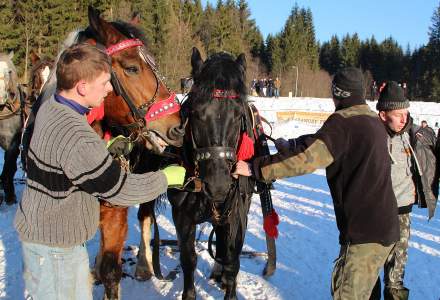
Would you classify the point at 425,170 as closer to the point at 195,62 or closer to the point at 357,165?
the point at 357,165

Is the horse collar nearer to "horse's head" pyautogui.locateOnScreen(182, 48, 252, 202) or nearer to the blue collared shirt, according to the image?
"horse's head" pyautogui.locateOnScreen(182, 48, 252, 202)

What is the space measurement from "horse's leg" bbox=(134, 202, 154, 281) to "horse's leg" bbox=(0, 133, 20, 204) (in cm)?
329

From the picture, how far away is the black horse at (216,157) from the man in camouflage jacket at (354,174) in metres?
0.46

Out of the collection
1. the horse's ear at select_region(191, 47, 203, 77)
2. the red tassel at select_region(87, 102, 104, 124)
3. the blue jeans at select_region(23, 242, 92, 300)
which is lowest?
the blue jeans at select_region(23, 242, 92, 300)

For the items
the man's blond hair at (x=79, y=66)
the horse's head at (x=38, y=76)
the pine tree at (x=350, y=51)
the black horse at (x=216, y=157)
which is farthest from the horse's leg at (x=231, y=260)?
the pine tree at (x=350, y=51)

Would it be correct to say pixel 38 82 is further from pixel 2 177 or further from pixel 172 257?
pixel 172 257

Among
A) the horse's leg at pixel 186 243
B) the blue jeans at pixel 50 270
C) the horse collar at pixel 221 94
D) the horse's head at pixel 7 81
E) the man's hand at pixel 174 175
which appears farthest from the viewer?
the horse's head at pixel 7 81

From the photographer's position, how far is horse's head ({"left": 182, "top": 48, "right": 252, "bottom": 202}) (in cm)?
288

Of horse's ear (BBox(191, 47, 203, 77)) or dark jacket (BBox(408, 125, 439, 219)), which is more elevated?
horse's ear (BBox(191, 47, 203, 77))

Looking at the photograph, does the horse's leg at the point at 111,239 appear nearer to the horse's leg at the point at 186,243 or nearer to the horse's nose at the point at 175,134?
the horse's leg at the point at 186,243

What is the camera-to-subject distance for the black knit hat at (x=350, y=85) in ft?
8.73

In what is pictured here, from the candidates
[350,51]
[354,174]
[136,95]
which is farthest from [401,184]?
[350,51]

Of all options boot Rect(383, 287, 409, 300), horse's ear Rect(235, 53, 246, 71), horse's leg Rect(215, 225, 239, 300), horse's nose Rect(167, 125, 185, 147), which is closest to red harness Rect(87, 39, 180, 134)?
horse's nose Rect(167, 125, 185, 147)

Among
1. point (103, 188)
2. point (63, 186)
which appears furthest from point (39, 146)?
point (103, 188)
